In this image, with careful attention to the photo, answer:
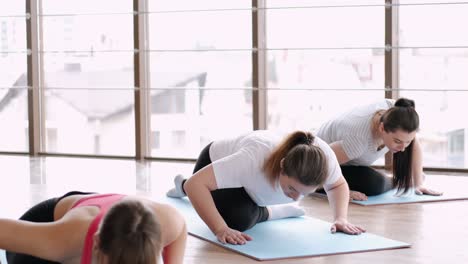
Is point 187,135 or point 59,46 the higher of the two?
point 59,46

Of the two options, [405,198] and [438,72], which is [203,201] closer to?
[405,198]

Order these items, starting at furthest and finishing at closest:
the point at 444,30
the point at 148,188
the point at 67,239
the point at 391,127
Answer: the point at 444,30
the point at 148,188
the point at 391,127
the point at 67,239

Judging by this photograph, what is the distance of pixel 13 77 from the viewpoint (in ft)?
24.7

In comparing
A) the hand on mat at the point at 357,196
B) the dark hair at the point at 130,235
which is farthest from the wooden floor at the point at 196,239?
the dark hair at the point at 130,235

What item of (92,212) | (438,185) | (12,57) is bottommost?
(438,185)

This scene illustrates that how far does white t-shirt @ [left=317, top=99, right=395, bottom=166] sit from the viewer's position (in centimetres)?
454

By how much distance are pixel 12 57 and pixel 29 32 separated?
0.40 meters

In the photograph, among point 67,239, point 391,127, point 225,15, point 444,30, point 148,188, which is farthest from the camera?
point 225,15

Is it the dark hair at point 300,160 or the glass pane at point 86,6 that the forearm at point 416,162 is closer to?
the dark hair at point 300,160

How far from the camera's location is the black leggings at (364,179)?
4805 millimetres


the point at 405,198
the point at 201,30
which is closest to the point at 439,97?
the point at 405,198

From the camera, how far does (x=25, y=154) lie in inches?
290

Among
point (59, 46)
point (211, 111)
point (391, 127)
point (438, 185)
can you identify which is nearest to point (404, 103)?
point (391, 127)

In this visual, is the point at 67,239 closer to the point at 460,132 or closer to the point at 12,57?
the point at 460,132
